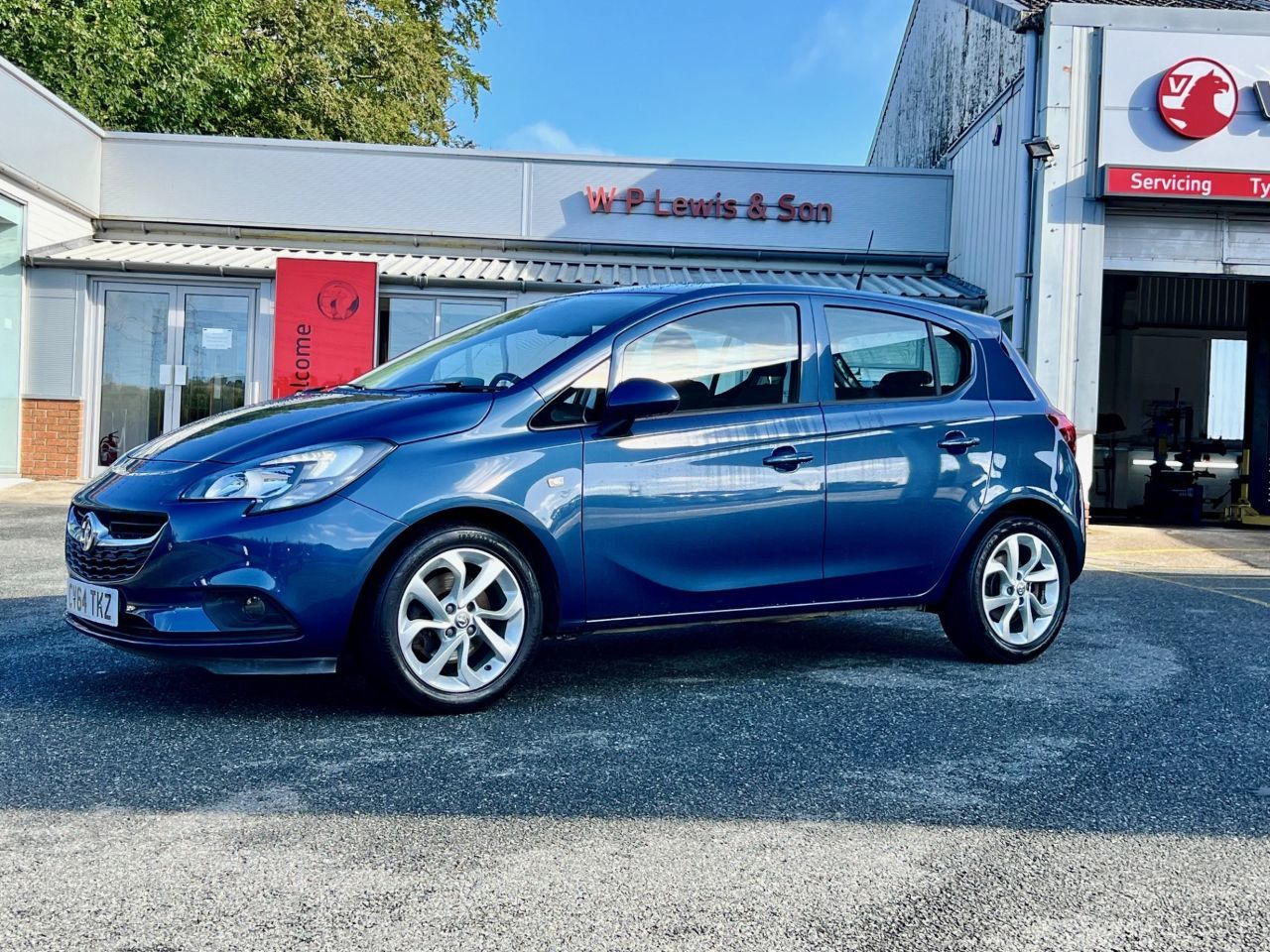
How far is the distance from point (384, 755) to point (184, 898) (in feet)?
3.95

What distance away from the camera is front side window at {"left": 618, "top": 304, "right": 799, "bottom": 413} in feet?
16.5

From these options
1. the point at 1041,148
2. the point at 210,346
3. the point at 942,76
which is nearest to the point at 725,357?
the point at 1041,148

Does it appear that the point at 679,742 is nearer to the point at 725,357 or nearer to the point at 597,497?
the point at 597,497

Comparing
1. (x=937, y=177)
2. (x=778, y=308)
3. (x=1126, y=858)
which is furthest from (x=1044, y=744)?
(x=937, y=177)

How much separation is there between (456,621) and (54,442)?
14.8m

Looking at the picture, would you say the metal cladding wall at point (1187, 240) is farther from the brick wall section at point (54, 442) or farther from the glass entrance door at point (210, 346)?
the brick wall section at point (54, 442)

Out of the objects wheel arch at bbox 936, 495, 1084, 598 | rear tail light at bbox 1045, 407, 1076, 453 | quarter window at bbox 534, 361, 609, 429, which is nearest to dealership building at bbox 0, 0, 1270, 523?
rear tail light at bbox 1045, 407, 1076, 453

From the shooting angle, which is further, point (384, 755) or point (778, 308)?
point (778, 308)

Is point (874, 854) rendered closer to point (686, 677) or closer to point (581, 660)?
point (686, 677)

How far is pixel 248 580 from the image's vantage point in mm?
4172

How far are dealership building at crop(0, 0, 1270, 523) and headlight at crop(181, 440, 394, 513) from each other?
1144 cm

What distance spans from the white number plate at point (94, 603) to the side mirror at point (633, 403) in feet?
5.82

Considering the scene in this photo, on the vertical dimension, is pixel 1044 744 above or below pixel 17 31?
below

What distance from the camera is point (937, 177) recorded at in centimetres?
1936
